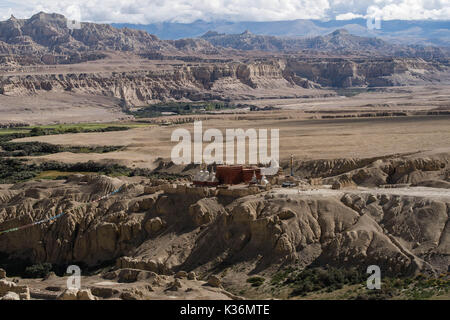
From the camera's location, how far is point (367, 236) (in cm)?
4838

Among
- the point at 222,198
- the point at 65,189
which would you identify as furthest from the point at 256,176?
the point at 65,189

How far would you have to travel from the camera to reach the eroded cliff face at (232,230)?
47969 mm

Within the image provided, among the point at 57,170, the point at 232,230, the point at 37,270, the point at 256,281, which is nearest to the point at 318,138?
the point at 57,170

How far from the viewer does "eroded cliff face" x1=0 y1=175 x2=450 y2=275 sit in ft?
157

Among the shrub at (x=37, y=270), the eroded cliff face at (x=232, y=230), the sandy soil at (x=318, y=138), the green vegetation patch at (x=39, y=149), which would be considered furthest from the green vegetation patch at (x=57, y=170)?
the shrub at (x=37, y=270)

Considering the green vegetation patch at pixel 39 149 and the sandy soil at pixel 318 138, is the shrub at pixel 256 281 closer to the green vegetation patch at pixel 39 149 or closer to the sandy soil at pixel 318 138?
the sandy soil at pixel 318 138

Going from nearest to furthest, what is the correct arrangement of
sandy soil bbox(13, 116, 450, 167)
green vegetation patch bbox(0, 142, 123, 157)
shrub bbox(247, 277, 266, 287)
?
shrub bbox(247, 277, 266, 287), sandy soil bbox(13, 116, 450, 167), green vegetation patch bbox(0, 142, 123, 157)

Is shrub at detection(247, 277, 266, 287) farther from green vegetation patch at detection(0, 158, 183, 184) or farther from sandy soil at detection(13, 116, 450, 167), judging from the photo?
green vegetation patch at detection(0, 158, 183, 184)

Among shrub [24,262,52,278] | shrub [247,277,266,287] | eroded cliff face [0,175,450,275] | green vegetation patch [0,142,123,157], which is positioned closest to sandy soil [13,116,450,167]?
green vegetation patch [0,142,123,157]

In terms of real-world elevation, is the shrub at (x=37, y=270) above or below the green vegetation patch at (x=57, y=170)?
above

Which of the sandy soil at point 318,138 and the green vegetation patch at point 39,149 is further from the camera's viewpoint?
the green vegetation patch at point 39,149
